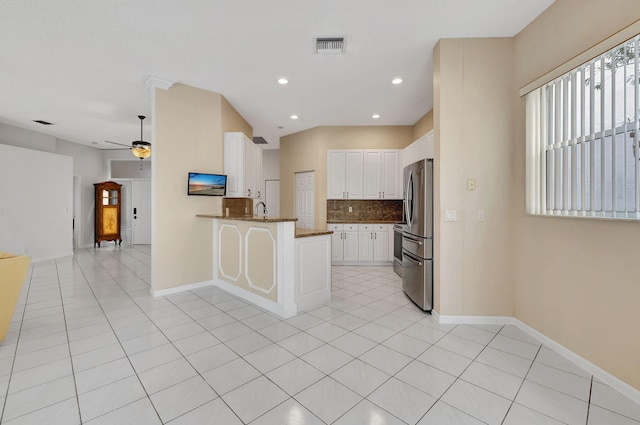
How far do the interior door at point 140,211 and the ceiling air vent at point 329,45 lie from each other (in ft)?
26.2

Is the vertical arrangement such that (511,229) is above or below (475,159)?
below

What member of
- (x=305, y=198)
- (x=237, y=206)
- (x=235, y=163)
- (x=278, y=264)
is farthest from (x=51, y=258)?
(x=278, y=264)

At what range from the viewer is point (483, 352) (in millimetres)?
2279

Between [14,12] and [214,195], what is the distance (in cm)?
262

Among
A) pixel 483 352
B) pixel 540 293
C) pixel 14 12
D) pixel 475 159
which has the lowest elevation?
pixel 483 352

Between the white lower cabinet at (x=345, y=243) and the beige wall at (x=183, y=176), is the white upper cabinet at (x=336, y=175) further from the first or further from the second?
the beige wall at (x=183, y=176)

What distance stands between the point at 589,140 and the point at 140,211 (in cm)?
1039

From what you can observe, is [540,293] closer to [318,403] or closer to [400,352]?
[400,352]

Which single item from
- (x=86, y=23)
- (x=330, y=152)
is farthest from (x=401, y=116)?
(x=86, y=23)

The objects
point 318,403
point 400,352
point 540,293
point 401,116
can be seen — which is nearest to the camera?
point 318,403

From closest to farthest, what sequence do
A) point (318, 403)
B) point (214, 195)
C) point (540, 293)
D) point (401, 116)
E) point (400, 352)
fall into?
point (318, 403) → point (400, 352) → point (540, 293) → point (214, 195) → point (401, 116)

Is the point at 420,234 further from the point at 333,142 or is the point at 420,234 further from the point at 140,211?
the point at 140,211

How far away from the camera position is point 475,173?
284cm

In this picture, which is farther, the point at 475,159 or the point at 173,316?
the point at 173,316
